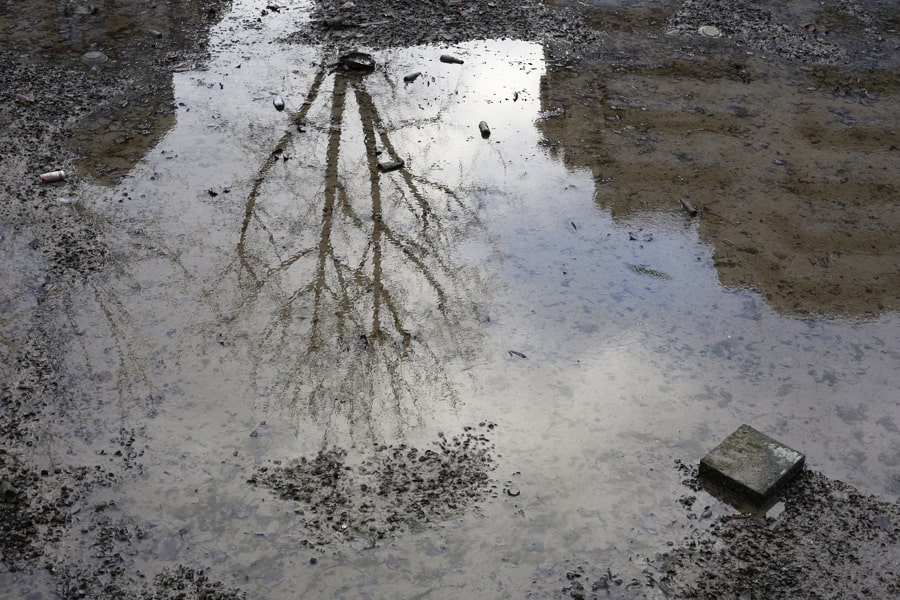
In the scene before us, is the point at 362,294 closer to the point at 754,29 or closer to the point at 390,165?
the point at 390,165

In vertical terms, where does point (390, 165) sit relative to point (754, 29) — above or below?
below

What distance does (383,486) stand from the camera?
3.58 metres

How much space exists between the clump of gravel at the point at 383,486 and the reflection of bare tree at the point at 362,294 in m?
0.23

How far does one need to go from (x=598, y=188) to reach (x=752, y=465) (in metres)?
2.54

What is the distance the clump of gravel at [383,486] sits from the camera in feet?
11.3

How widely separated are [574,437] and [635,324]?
37.3 inches

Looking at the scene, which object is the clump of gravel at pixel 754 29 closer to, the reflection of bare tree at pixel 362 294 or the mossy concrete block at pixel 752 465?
the reflection of bare tree at pixel 362 294

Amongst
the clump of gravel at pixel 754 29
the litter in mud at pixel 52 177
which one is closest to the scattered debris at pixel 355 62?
the litter in mud at pixel 52 177

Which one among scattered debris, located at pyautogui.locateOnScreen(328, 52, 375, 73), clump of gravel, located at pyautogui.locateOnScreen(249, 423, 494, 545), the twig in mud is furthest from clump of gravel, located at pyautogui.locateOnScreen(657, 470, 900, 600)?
scattered debris, located at pyautogui.locateOnScreen(328, 52, 375, 73)

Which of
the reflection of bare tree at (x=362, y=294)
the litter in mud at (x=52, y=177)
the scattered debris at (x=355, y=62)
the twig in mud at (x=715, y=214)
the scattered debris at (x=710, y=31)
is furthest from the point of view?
the scattered debris at (x=710, y=31)

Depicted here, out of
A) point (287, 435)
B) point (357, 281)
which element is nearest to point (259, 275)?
point (357, 281)

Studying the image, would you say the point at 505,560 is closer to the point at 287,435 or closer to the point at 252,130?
the point at 287,435

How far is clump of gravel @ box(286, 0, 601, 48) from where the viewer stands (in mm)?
7547

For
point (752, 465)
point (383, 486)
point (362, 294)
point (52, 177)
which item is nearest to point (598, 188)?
point (362, 294)
